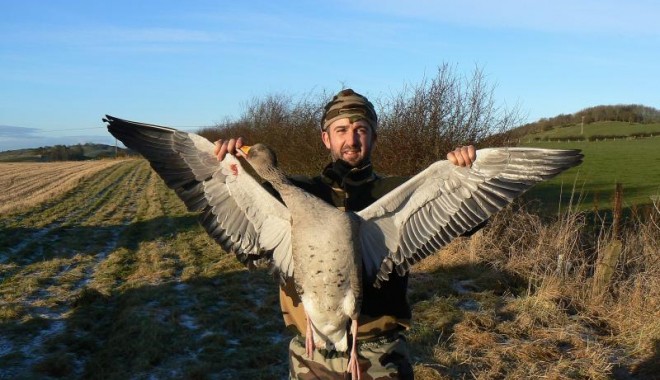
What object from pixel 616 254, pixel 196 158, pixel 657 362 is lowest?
pixel 657 362

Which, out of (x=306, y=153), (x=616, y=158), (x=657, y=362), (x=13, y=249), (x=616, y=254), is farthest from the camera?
(x=616, y=158)

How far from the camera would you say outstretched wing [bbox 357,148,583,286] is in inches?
156

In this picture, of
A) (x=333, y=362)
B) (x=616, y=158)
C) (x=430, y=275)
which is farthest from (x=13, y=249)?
(x=616, y=158)

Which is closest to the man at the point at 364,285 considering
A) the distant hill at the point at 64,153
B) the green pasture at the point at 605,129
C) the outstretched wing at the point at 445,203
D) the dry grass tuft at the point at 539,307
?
the outstretched wing at the point at 445,203

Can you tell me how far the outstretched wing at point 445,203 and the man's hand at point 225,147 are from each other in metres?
1.04

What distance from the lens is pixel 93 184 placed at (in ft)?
119

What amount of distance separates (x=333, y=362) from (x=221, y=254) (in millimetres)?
10000

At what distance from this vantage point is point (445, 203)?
13.4ft

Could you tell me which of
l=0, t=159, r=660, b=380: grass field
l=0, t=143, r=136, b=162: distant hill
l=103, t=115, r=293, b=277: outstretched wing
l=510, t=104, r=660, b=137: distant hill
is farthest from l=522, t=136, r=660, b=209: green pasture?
Answer: l=0, t=143, r=136, b=162: distant hill

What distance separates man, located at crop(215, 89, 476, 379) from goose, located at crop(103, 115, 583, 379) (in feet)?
0.27

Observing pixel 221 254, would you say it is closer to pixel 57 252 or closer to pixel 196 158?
pixel 57 252

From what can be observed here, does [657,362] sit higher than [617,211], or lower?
lower

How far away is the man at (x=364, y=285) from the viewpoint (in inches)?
143

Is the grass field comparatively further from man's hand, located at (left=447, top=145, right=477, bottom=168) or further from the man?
man's hand, located at (left=447, top=145, right=477, bottom=168)
